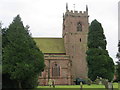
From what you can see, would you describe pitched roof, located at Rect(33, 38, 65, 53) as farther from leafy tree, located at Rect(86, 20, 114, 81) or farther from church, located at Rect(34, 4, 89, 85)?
leafy tree, located at Rect(86, 20, 114, 81)

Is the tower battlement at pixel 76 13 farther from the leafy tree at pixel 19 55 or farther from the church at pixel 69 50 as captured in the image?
the leafy tree at pixel 19 55

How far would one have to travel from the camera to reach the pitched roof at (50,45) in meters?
66.6

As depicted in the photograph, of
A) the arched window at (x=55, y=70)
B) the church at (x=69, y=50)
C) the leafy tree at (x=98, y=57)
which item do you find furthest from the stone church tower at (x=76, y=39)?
the leafy tree at (x=98, y=57)

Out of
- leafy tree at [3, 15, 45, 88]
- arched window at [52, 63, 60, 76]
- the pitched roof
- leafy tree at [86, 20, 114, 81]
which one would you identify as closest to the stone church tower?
the pitched roof

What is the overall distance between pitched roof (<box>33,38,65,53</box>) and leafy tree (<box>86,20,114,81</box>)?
1512 centimetres

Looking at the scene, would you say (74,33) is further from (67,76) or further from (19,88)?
(19,88)

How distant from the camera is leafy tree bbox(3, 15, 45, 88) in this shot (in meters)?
33.0

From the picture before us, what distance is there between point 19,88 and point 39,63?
4.33 metres

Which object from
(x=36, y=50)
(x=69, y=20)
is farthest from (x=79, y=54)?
(x=36, y=50)

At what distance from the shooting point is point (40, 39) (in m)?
70.0

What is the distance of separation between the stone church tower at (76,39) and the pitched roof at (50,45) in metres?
1.86

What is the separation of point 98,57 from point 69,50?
53.6ft

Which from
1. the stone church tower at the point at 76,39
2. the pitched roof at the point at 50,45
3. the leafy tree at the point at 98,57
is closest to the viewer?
the leafy tree at the point at 98,57

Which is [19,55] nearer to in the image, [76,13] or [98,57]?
[98,57]
